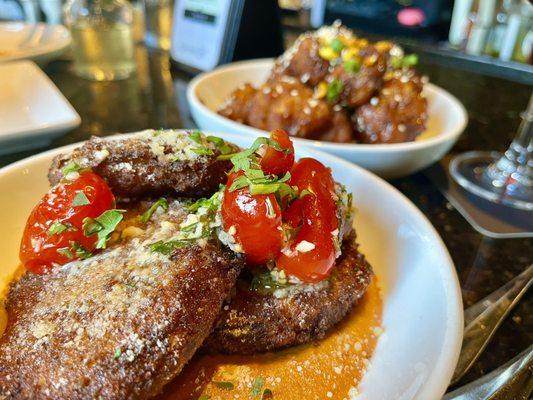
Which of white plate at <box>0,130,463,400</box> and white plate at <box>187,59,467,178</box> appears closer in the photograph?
white plate at <box>0,130,463,400</box>

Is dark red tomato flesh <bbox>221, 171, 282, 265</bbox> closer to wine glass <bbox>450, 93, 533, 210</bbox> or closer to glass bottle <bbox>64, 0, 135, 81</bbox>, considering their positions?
wine glass <bbox>450, 93, 533, 210</bbox>

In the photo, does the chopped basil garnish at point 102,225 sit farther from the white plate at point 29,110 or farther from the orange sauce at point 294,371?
the white plate at point 29,110

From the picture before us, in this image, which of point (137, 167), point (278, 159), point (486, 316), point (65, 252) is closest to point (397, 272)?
point (486, 316)

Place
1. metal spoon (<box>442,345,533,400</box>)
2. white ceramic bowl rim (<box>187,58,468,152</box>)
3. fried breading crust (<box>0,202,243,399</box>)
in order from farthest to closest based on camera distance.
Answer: white ceramic bowl rim (<box>187,58,468,152</box>), metal spoon (<box>442,345,533,400</box>), fried breading crust (<box>0,202,243,399</box>)

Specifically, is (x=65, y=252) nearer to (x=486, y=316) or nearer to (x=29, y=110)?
(x=486, y=316)

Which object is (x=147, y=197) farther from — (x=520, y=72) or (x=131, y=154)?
(x=520, y=72)

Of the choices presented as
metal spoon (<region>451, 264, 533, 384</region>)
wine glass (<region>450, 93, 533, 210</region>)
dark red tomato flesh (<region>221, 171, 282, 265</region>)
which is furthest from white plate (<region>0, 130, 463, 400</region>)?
wine glass (<region>450, 93, 533, 210</region>)
